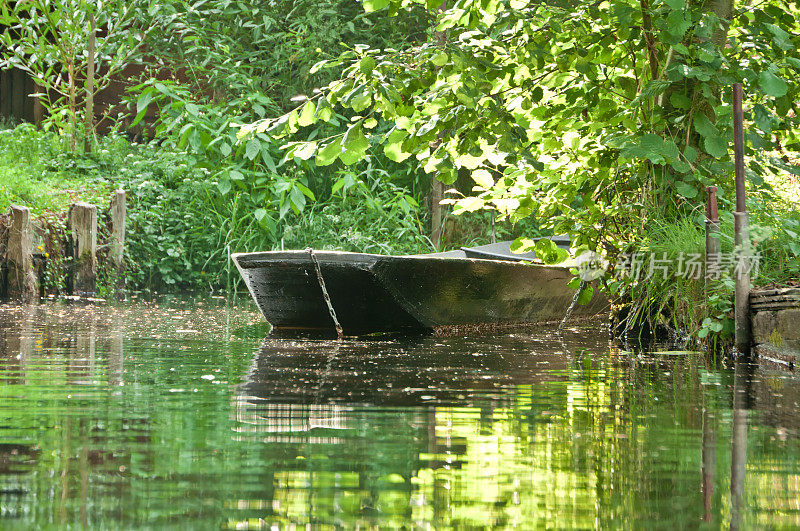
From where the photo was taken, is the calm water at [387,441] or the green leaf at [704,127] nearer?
the calm water at [387,441]

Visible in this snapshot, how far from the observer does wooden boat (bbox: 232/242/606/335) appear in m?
5.93

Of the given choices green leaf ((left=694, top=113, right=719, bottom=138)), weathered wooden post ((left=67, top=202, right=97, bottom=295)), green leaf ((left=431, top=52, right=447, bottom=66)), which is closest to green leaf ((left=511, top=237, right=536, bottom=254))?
green leaf ((left=694, top=113, right=719, bottom=138))

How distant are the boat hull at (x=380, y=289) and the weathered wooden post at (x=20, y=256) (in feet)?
10.6

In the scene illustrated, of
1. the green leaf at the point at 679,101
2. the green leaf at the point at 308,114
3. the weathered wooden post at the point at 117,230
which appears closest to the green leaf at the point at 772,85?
the green leaf at the point at 679,101

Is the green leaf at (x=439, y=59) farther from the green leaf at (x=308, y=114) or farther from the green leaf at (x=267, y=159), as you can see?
the green leaf at (x=267, y=159)

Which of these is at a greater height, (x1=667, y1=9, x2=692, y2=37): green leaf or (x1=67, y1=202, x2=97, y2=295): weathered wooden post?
(x1=667, y1=9, x2=692, y2=37): green leaf

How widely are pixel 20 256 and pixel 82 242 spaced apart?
3.01 feet

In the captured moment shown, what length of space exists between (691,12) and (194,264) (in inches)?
309

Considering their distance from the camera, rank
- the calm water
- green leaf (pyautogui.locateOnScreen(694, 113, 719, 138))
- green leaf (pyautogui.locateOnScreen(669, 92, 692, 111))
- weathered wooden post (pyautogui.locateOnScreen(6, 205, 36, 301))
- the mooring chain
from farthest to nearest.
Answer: weathered wooden post (pyautogui.locateOnScreen(6, 205, 36, 301)), the mooring chain, green leaf (pyautogui.locateOnScreen(669, 92, 692, 111)), green leaf (pyautogui.locateOnScreen(694, 113, 719, 138)), the calm water

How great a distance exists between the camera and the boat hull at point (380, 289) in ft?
19.5

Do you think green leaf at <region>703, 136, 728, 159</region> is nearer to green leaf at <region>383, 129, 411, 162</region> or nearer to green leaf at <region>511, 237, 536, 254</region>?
green leaf at <region>511, 237, 536, 254</region>

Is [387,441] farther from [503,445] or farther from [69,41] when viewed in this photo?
[69,41]

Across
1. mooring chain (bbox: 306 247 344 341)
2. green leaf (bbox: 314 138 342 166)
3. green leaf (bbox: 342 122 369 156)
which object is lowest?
mooring chain (bbox: 306 247 344 341)

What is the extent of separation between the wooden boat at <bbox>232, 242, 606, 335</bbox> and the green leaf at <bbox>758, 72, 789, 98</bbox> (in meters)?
2.14
